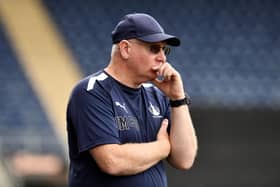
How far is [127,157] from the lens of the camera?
12.6 feet

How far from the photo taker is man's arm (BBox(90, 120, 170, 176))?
3830 mm

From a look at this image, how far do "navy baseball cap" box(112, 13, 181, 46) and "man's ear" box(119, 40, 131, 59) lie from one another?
0.03 metres

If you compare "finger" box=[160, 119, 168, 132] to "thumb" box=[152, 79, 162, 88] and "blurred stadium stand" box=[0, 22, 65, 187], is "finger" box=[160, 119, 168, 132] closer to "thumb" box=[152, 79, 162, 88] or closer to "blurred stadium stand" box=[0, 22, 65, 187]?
"thumb" box=[152, 79, 162, 88]

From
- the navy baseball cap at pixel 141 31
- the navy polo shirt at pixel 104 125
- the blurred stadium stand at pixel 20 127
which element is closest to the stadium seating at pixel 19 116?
the blurred stadium stand at pixel 20 127

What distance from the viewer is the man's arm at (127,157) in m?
3.83

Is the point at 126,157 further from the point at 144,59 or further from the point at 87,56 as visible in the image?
the point at 87,56

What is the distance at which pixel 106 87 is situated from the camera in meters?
4.01

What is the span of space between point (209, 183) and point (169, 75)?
14.9 feet

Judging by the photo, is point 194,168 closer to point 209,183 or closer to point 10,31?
point 209,183

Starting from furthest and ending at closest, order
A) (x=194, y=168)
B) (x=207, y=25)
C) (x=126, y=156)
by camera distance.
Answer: (x=207, y=25) < (x=194, y=168) < (x=126, y=156)

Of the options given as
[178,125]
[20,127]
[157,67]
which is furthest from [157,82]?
[20,127]

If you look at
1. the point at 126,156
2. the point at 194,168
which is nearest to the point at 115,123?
the point at 126,156

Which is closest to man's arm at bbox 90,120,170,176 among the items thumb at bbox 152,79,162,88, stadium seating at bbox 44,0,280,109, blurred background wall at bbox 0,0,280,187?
thumb at bbox 152,79,162,88

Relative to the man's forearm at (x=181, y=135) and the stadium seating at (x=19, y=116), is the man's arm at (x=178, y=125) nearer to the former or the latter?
the man's forearm at (x=181, y=135)
